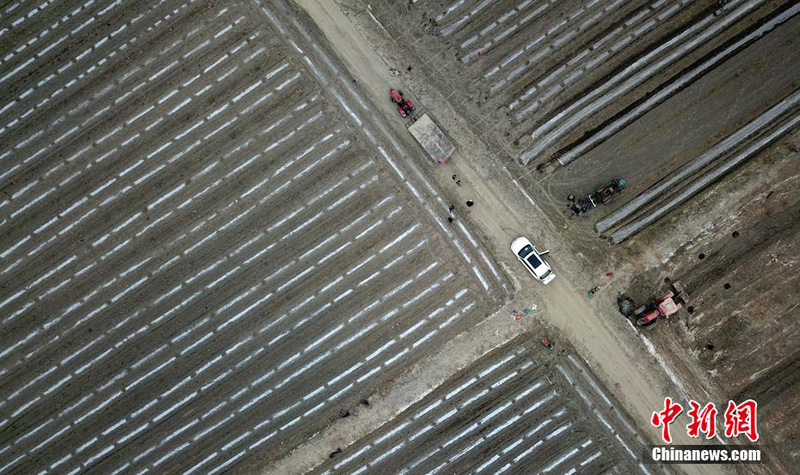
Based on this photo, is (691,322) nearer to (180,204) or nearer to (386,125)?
(386,125)

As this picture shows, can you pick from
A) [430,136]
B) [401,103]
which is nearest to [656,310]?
[430,136]

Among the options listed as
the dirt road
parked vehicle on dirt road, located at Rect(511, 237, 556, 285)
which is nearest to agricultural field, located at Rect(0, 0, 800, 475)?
the dirt road

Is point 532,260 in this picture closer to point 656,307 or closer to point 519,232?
point 519,232

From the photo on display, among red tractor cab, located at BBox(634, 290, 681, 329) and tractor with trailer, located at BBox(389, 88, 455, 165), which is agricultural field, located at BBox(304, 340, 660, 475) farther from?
tractor with trailer, located at BBox(389, 88, 455, 165)

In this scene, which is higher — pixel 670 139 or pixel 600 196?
pixel 600 196

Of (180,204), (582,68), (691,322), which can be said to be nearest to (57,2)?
(180,204)

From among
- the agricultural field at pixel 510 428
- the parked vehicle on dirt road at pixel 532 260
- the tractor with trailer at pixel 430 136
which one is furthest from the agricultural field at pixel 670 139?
the agricultural field at pixel 510 428
